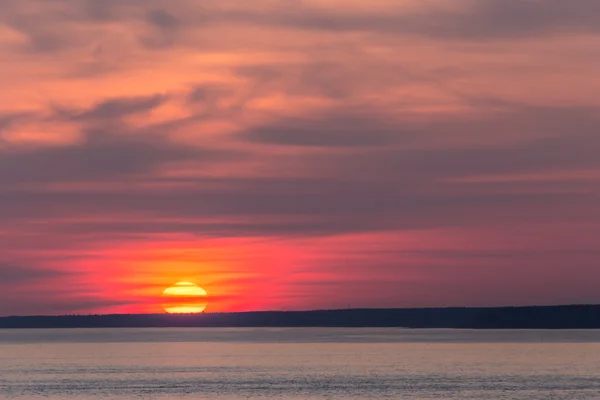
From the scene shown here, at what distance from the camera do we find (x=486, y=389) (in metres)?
106

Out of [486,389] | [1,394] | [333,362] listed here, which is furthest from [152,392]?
[333,362]

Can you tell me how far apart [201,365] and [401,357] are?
127ft

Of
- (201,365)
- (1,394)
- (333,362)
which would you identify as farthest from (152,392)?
(333,362)

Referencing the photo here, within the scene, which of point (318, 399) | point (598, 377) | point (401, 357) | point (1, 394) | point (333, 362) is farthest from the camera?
point (401, 357)

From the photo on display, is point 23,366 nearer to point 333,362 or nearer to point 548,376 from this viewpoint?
point 333,362

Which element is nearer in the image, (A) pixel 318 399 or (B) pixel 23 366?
(A) pixel 318 399

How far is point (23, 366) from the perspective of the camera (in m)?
162

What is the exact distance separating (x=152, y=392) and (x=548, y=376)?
139 ft

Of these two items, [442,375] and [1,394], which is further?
[442,375]

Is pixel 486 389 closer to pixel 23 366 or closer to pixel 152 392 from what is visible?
pixel 152 392

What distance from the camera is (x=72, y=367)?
15862 centimetres

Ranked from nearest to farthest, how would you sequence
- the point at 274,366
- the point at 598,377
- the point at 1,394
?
the point at 1,394, the point at 598,377, the point at 274,366

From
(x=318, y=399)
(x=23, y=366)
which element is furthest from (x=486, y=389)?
(x=23, y=366)

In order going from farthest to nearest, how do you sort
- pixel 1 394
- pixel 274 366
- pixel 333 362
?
1. pixel 333 362
2. pixel 274 366
3. pixel 1 394
